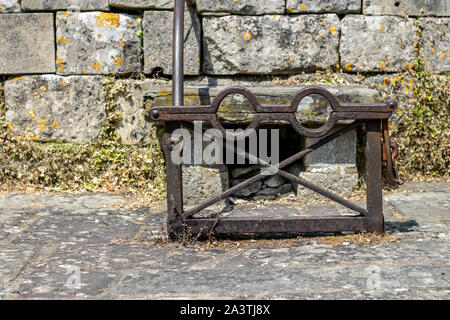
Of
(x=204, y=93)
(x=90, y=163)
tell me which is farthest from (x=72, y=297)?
(x=90, y=163)

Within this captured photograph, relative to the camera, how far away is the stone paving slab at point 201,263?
7.50ft

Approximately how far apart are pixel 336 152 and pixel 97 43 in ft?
6.44

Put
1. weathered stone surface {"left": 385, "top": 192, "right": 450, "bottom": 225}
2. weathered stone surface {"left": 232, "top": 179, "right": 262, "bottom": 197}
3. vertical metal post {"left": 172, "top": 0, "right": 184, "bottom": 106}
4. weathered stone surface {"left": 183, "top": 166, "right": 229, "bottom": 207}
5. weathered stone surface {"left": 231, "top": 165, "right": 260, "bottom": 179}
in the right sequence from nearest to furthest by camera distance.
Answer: vertical metal post {"left": 172, "top": 0, "right": 184, "bottom": 106}, weathered stone surface {"left": 385, "top": 192, "right": 450, "bottom": 225}, weathered stone surface {"left": 183, "top": 166, "right": 229, "bottom": 207}, weathered stone surface {"left": 232, "top": 179, "right": 262, "bottom": 197}, weathered stone surface {"left": 231, "top": 165, "right": 260, "bottom": 179}

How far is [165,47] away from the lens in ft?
13.8

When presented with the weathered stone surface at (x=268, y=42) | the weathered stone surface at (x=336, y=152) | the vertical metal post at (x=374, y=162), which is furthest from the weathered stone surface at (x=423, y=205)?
the weathered stone surface at (x=268, y=42)

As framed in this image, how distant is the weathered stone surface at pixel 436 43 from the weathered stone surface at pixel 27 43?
286 centimetres

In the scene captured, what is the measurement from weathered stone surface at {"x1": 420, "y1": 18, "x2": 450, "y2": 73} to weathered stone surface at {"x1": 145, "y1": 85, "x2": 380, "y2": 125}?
0.84 metres

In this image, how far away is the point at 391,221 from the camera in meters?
3.34

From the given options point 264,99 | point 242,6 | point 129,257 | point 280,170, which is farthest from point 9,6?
point 280,170

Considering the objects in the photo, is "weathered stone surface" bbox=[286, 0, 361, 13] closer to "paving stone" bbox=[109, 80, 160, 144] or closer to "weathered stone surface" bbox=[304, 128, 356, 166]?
"weathered stone surface" bbox=[304, 128, 356, 166]

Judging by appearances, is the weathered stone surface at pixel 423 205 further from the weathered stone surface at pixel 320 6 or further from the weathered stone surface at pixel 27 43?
the weathered stone surface at pixel 27 43

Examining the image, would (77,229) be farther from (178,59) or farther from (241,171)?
(241,171)

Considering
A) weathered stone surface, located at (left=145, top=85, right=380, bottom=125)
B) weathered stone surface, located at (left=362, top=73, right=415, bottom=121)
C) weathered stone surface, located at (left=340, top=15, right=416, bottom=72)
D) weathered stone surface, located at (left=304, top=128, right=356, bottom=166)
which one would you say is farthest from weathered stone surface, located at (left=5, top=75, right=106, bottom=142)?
weathered stone surface, located at (left=362, top=73, right=415, bottom=121)

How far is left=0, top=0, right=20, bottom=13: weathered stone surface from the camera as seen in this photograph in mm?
4285
